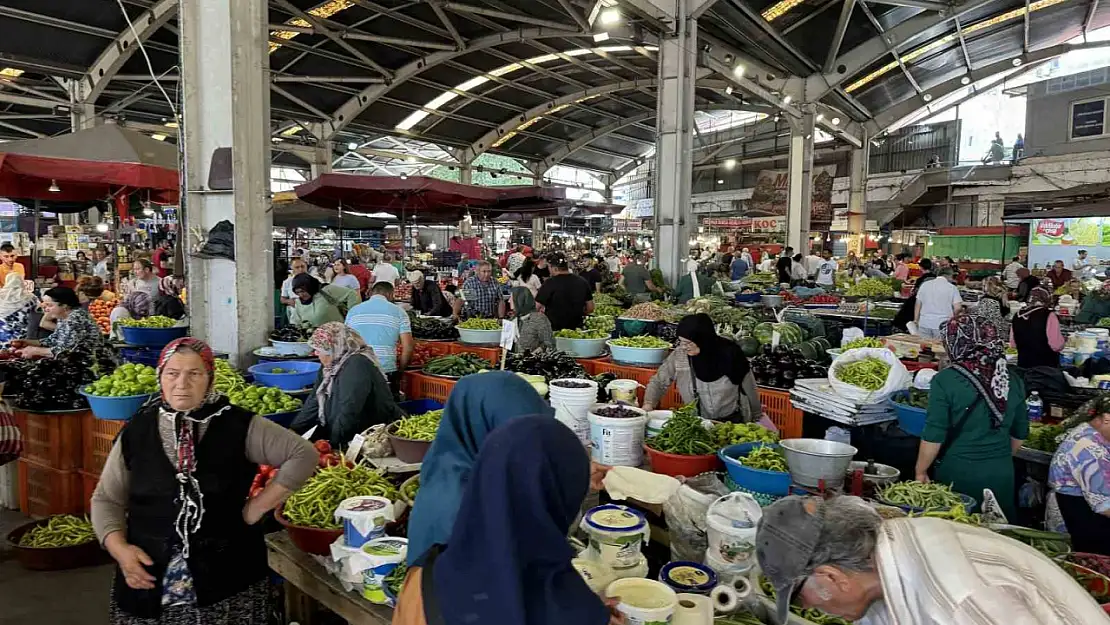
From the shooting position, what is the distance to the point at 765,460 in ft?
9.85

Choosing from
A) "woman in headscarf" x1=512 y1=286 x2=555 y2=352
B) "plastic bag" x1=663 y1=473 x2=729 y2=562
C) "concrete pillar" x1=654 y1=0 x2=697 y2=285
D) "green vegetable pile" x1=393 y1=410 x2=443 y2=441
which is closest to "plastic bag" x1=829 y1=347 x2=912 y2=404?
"plastic bag" x1=663 y1=473 x2=729 y2=562

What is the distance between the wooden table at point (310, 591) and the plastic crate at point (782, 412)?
130 inches

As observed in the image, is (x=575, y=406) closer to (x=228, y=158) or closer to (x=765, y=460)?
(x=765, y=460)

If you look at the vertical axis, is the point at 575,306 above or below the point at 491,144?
below

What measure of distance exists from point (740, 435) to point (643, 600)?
1548 millimetres

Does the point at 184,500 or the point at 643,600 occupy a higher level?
the point at 184,500

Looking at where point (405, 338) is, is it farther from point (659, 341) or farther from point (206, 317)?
point (659, 341)

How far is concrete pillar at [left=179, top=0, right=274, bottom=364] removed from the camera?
5.55 m

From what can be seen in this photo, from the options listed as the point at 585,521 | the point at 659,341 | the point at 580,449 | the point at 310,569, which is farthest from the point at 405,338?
the point at 580,449

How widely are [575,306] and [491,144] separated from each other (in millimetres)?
20922

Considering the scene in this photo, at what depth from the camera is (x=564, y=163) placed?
35344 mm

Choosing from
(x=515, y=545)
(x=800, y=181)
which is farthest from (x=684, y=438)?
(x=800, y=181)

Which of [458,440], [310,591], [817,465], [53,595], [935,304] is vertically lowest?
[53,595]

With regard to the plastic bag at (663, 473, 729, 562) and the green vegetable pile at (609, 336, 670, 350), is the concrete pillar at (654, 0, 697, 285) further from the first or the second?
the plastic bag at (663, 473, 729, 562)
